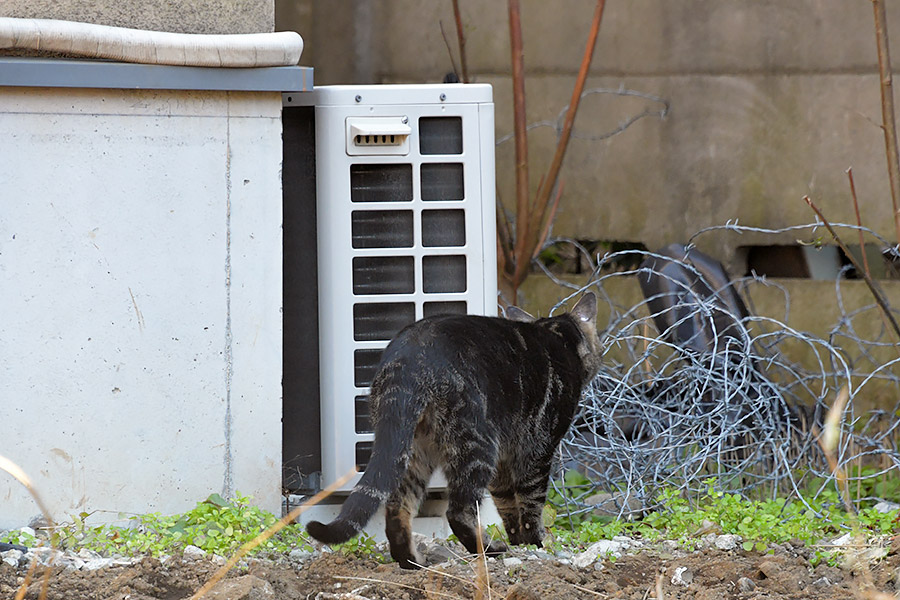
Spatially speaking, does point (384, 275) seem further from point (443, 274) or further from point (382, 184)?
point (382, 184)

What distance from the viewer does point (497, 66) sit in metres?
5.89

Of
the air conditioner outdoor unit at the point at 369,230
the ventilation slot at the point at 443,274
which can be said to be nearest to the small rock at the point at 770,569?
the air conditioner outdoor unit at the point at 369,230

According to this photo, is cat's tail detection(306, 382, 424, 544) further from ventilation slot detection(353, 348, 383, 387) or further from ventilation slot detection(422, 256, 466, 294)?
ventilation slot detection(422, 256, 466, 294)

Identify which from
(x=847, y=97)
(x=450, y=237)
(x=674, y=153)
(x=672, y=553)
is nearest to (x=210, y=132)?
(x=450, y=237)

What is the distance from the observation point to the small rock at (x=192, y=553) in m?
2.85

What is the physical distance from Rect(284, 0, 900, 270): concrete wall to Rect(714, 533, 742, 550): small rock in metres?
2.63

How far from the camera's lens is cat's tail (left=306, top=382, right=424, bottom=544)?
2717mm

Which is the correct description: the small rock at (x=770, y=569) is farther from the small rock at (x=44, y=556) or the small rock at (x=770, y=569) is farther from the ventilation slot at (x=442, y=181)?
the small rock at (x=44, y=556)

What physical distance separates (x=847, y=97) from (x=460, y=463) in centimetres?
358

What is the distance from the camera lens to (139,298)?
328cm

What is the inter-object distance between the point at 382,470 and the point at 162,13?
5.56 ft

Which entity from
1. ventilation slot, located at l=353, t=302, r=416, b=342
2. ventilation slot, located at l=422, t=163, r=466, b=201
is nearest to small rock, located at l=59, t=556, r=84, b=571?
ventilation slot, located at l=353, t=302, r=416, b=342

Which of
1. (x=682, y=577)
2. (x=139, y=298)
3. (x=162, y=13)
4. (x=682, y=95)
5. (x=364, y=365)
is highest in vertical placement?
(x=682, y=95)

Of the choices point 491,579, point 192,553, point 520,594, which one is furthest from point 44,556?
point 520,594
